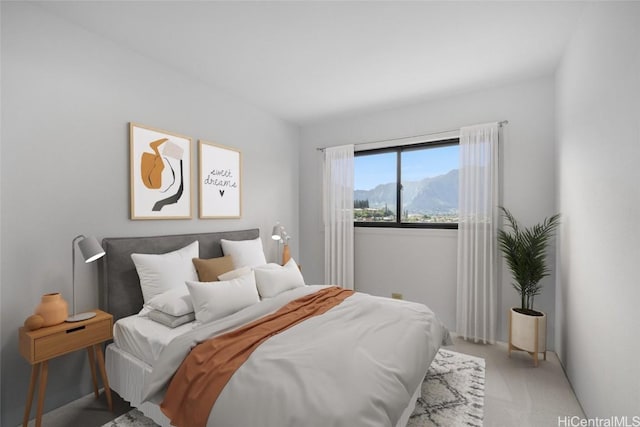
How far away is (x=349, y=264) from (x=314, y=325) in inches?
85.1

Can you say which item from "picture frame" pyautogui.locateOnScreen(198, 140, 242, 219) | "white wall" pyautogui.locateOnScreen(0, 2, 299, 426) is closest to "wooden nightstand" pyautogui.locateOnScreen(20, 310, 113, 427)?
"white wall" pyautogui.locateOnScreen(0, 2, 299, 426)

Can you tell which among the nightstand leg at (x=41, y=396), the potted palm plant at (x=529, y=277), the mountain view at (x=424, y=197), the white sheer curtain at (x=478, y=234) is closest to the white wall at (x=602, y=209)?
the potted palm plant at (x=529, y=277)

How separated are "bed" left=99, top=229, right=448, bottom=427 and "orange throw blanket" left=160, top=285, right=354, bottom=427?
5 centimetres

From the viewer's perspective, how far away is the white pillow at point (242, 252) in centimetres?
314

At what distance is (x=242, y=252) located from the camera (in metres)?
3.19

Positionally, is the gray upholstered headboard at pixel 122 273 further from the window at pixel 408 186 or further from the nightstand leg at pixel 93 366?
the window at pixel 408 186

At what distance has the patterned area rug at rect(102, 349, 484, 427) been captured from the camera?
6.48 ft

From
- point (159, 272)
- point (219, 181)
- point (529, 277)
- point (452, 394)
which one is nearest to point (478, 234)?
point (529, 277)

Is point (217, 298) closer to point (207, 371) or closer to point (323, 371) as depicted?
point (207, 371)

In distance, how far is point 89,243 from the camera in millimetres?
2000

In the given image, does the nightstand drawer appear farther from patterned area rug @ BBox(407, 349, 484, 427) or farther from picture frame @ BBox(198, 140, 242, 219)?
patterned area rug @ BBox(407, 349, 484, 427)

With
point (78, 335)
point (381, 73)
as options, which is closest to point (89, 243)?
point (78, 335)

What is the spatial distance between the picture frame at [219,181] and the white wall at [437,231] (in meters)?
1.34

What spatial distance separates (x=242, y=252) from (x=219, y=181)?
2.78 ft
